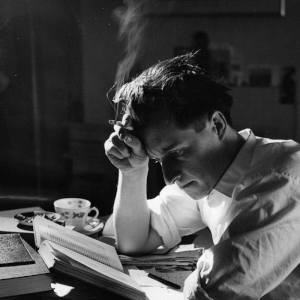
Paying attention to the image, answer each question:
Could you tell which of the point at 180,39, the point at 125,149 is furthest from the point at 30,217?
the point at 180,39

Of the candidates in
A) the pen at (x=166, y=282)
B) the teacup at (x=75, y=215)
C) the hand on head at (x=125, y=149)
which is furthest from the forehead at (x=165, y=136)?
the teacup at (x=75, y=215)

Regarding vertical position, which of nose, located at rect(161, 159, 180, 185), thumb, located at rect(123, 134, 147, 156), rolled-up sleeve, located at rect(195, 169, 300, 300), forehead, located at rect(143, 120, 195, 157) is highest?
forehead, located at rect(143, 120, 195, 157)

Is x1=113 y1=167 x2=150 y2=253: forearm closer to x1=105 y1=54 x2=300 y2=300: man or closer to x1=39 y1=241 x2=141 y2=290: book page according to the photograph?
x1=105 y1=54 x2=300 y2=300: man

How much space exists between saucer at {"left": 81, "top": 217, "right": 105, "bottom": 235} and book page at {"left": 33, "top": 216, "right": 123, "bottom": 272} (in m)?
0.25

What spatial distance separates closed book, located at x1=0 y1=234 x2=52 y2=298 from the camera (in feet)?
3.81

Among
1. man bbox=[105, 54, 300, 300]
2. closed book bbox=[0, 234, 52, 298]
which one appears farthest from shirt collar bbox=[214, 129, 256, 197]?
closed book bbox=[0, 234, 52, 298]

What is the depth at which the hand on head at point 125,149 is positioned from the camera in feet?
4.76

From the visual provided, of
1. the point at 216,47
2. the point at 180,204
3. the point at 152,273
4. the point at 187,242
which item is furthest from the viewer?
the point at 216,47

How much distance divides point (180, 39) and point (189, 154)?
35.5 inches

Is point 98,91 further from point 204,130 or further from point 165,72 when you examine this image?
point 204,130

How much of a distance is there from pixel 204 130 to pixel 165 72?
204 millimetres

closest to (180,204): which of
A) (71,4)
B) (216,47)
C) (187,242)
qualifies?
(187,242)

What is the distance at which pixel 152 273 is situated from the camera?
1458 mm

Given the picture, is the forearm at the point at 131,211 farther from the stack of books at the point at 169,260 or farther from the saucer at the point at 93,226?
the saucer at the point at 93,226
